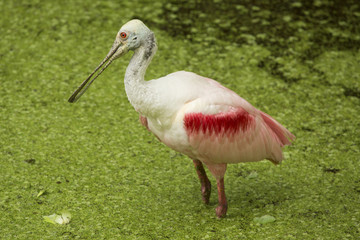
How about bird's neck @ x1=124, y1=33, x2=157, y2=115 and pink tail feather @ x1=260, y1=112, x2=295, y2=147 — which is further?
pink tail feather @ x1=260, y1=112, x2=295, y2=147

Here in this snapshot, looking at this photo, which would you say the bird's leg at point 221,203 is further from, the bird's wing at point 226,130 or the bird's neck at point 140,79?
the bird's neck at point 140,79

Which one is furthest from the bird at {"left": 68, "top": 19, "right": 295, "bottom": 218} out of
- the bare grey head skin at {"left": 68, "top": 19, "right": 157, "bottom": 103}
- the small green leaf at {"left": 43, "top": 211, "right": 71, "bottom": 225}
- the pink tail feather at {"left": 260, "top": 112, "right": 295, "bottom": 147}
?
the small green leaf at {"left": 43, "top": 211, "right": 71, "bottom": 225}

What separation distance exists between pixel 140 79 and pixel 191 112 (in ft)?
1.15

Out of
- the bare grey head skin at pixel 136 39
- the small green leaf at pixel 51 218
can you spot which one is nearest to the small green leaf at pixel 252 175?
the bare grey head skin at pixel 136 39

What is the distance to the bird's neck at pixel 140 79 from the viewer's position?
3416 mm

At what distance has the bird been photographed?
→ 3.42 meters

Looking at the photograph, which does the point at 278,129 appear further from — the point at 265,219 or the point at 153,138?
the point at 153,138

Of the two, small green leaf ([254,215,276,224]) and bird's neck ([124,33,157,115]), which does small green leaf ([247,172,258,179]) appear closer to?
small green leaf ([254,215,276,224])

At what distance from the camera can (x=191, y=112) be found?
340 cm

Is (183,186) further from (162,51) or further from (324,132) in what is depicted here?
(162,51)

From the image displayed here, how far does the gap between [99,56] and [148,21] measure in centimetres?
76

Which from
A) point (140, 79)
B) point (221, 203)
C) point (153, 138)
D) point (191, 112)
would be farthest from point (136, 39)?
point (153, 138)

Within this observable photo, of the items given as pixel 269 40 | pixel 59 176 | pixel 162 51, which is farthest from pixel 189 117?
pixel 269 40

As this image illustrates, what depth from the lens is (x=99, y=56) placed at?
5461 mm
